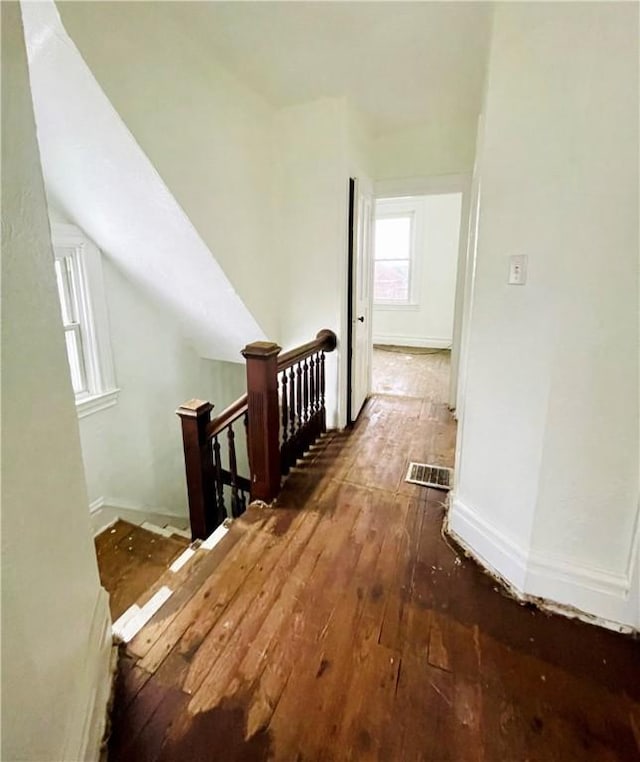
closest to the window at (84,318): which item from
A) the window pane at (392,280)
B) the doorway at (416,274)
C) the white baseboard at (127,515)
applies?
the white baseboard at (127,515)

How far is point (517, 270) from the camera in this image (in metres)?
1.44

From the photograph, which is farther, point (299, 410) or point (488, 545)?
point (299, 410)

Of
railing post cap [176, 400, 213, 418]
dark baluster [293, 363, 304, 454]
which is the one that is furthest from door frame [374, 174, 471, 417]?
railing post cap [176, 400, 213, 418]

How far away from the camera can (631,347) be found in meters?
1.24

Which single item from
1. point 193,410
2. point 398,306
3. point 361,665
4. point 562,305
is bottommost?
point 361,665

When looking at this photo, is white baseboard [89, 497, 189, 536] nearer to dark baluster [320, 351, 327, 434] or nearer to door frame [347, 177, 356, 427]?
dark baluster [320, 351, 327, 434]

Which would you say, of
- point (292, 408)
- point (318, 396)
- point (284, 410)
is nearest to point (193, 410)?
point (284, 410)

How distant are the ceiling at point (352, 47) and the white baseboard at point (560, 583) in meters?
2.32

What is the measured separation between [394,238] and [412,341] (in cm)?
169

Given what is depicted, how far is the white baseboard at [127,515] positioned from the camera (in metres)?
3.21

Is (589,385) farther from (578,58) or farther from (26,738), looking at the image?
(26,738)

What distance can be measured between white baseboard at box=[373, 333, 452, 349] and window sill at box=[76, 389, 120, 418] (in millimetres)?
4420

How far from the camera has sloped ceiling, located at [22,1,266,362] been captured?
1.49 metres

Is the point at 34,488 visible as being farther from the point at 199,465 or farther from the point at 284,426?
the point at 284,426
